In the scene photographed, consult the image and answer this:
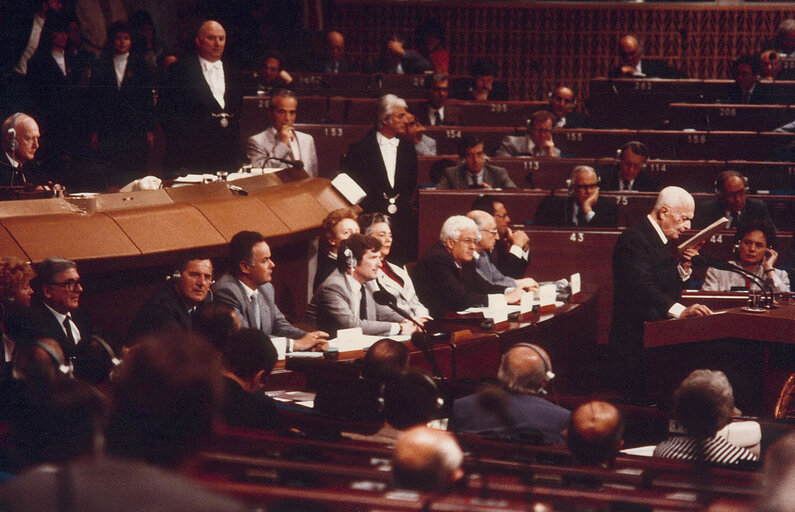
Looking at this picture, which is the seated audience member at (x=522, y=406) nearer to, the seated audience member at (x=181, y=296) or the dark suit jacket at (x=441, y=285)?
the seated audience member at (x=181, y=296)

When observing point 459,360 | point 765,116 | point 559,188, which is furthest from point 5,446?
point 765,116

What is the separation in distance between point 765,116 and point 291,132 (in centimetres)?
407

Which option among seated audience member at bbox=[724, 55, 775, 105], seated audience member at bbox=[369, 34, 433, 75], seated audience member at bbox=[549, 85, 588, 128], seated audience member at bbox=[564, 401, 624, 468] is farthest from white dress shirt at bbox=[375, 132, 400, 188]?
seated audience member at bbox=[564, 401, 624, 468]

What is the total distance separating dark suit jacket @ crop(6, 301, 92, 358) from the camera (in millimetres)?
3877

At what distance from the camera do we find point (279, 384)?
438 centimetres

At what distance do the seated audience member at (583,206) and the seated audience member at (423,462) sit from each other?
5.23m

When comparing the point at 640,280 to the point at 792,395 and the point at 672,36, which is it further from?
the point at 672,36

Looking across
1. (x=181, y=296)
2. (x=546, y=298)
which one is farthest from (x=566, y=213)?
(x=181, y=296)

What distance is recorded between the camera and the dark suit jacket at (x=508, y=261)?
6621 mm

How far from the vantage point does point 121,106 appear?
23.4ft

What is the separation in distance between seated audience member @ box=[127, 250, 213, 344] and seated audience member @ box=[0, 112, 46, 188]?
4.33 ft

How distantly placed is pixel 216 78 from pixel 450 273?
2021 mm

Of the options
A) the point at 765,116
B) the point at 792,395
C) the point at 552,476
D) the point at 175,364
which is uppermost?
the point at 765,116

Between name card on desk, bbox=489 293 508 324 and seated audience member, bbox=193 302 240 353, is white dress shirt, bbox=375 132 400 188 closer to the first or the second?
name card on desk, bbox=489 293 508 324
